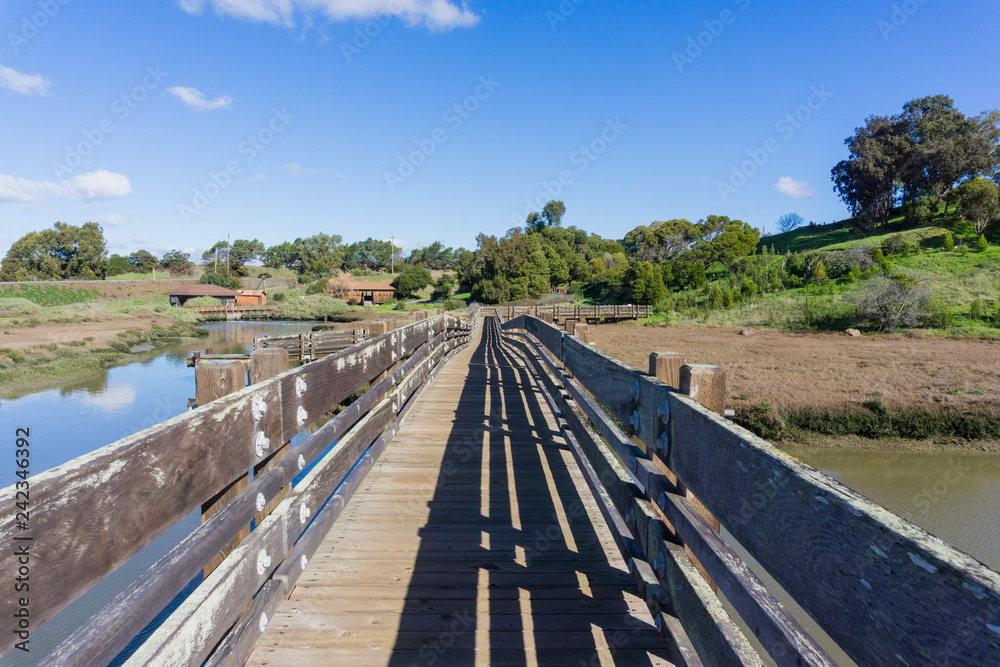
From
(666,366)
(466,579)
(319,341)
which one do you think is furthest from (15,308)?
(666,366)

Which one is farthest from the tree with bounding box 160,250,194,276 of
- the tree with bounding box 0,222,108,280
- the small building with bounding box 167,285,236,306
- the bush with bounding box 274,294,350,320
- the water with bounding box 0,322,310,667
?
the water with bounding box 0,322,310,667

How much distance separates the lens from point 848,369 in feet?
61.8

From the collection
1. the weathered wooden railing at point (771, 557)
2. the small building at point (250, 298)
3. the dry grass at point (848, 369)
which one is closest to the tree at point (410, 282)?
the small building at point (250, 298)

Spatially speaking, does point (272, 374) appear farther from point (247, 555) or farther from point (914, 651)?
point (914, 651)

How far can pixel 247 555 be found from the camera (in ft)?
6.03

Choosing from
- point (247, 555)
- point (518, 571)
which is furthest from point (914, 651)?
point (518, 571)

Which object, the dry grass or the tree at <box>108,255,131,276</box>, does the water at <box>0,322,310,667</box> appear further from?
the tree at <box>108,255,131,276</box>

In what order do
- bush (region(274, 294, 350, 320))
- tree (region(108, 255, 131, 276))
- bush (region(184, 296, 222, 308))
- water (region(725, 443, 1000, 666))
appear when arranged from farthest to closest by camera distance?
tree (region(108, 255, 131, 276))
bush (region(184, 296, 222, 308))
bush (region(274, 294, 350, 320))
water (region(725, 443, 1000, 666))

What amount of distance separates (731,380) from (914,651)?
60.1 ft

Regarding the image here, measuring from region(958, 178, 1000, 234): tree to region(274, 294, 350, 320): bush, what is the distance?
2282 inches

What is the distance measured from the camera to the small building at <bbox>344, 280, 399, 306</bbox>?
7006cm

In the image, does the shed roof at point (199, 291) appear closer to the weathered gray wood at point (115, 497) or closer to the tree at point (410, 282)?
the tree at point (410, 282)

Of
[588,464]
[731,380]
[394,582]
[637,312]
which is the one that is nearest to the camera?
[394,582]

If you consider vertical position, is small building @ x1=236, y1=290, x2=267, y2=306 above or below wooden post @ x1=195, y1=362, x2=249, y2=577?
above
